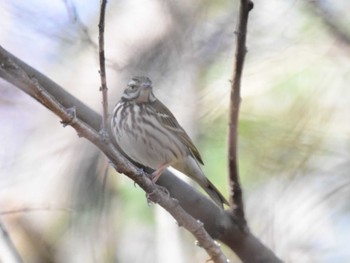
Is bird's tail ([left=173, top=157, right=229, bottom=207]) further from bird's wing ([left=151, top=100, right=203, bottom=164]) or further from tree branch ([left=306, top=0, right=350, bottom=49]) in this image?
tree branch ([left=306, top=0, right=350, bottom=49])

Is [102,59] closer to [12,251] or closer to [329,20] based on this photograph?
[12,251]

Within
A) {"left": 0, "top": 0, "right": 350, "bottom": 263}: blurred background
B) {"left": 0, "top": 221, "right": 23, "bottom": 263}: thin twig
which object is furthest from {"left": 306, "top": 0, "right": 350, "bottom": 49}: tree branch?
Result: {"left": 0, "top": 221, "right": 23, "bottom": 263}: thin twig

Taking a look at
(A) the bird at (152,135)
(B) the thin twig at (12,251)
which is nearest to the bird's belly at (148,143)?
(A) the bird at (152,135)

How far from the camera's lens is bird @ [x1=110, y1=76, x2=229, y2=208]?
3953 millimetres

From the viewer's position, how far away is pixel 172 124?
13.4ft

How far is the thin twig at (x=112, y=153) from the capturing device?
87.5 inches

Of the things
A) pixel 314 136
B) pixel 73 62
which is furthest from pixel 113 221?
pixel 314 136

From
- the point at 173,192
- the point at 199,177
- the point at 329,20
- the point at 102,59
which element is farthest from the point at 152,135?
the point at 102,59

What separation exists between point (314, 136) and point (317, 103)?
0.67 ft

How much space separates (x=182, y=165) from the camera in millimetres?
3996

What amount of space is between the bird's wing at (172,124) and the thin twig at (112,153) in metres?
1.29

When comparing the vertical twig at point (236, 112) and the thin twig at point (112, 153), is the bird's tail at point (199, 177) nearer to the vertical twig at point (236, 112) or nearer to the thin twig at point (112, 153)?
the vertical twig at point (236, 112)

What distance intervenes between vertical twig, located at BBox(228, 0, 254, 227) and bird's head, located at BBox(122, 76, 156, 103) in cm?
92

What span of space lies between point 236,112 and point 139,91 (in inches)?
41.0
